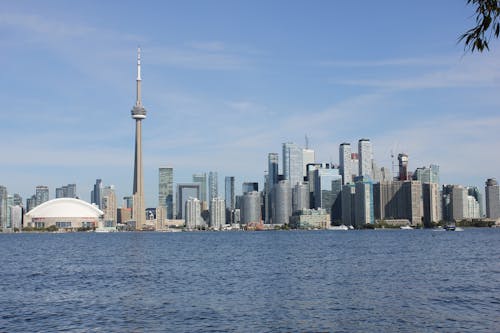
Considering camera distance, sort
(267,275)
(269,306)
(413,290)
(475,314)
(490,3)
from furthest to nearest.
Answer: (267,275) → (413,290) → (269,306) → (475,314) → (490,3)

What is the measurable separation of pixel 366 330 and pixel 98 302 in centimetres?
2557

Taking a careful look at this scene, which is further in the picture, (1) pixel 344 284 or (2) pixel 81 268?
(2) pixel 81 268

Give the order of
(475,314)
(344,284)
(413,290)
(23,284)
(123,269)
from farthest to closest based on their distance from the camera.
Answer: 1. (123,269)
2. (23,284)
3. (344,284)
4. (413,290)
5. (475,314)

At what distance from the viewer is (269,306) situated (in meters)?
50.1

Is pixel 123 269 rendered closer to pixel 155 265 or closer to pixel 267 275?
pixel 155 265

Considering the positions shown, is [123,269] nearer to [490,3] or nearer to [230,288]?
[230,288]

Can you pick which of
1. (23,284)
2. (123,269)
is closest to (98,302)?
(23,284)

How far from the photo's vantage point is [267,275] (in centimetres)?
7656

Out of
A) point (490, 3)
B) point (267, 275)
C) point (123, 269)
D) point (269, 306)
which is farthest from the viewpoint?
point (123, 269)

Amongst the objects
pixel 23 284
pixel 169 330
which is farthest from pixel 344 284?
pixel 23 284

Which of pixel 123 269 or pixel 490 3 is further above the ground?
pixel 490 3

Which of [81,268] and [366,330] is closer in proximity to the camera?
[366,330]

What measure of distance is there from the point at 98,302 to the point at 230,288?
14215 millimetres

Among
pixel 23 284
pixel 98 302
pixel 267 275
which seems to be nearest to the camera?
pixel 98 302
